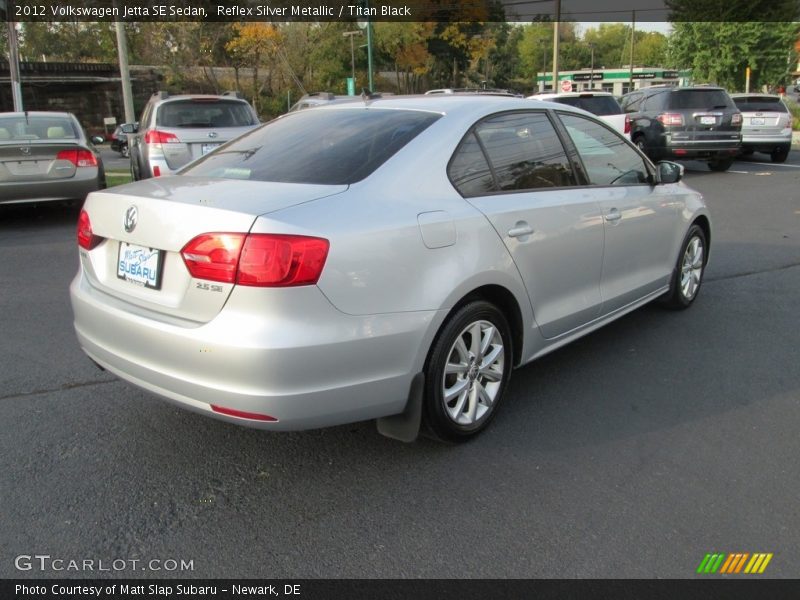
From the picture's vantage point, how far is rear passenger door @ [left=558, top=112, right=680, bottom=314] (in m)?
4.39

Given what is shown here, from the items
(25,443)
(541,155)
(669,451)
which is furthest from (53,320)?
(669,451)

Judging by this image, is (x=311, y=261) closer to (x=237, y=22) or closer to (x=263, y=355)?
(x=263, y=355)

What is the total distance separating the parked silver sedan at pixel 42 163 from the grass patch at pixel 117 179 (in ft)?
11.5

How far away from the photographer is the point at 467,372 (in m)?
3.46

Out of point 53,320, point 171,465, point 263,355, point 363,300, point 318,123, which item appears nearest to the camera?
point 263,355

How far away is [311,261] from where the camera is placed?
273 cm

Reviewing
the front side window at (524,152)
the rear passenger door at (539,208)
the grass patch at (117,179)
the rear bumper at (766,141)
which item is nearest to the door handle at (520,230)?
the rear passenger door at (539,208)

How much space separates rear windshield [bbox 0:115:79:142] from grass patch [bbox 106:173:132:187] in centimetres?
311

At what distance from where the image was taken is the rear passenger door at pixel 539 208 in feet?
11.7

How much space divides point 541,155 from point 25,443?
10.1ft

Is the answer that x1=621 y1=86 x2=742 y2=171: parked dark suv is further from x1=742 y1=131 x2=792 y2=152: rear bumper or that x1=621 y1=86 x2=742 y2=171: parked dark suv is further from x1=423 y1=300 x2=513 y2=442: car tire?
x1=423 y1=300 x2=513 y2=442: car tire

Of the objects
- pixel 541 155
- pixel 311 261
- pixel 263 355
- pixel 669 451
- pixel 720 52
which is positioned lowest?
pixel 669 451

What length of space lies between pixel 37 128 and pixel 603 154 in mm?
8398

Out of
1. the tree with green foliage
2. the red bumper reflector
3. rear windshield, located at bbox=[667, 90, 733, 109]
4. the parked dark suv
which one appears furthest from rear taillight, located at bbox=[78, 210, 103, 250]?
the tree with green foliage
